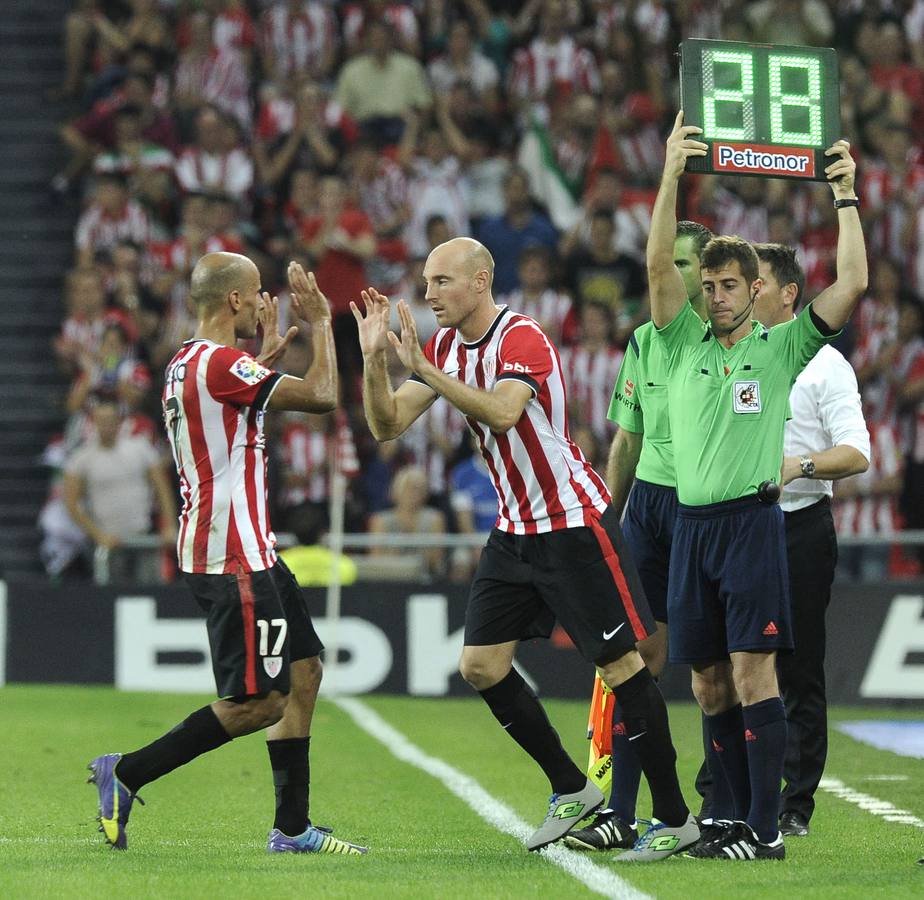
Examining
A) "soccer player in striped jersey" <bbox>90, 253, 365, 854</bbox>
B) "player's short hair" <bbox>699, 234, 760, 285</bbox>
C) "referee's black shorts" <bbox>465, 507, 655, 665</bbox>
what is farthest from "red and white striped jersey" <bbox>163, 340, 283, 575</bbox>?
"player's short hair" <bbox>699, 234, 760, 285</bbox>

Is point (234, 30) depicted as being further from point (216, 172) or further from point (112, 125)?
point (216, 172)

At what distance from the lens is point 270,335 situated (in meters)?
7.40

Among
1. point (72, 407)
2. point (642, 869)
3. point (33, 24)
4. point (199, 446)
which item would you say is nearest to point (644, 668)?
point (642, 869)

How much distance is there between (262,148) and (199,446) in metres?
11.5

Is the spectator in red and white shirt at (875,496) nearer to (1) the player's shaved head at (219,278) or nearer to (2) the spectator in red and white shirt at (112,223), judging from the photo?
(2) the spectator in red and white shirt at (112,223)

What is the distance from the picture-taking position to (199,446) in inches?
269

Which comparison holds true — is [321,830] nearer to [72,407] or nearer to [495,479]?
[495,479]

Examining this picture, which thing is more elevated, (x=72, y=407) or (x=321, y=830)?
(x=72, y=407)

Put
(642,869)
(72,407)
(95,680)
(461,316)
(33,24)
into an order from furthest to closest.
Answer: (33,24) < (72,407) < (95,680) < (461,316) < (642,869)

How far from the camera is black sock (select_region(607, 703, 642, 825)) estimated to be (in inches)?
285

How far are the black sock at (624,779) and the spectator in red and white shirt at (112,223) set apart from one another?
11154 millimetres

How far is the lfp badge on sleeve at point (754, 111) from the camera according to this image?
7035 mm

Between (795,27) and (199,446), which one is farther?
(795,27)

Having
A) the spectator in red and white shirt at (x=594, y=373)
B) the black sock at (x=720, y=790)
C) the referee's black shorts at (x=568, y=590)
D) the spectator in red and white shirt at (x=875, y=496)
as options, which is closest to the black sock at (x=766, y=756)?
the black sock at (x=720, y=790)
